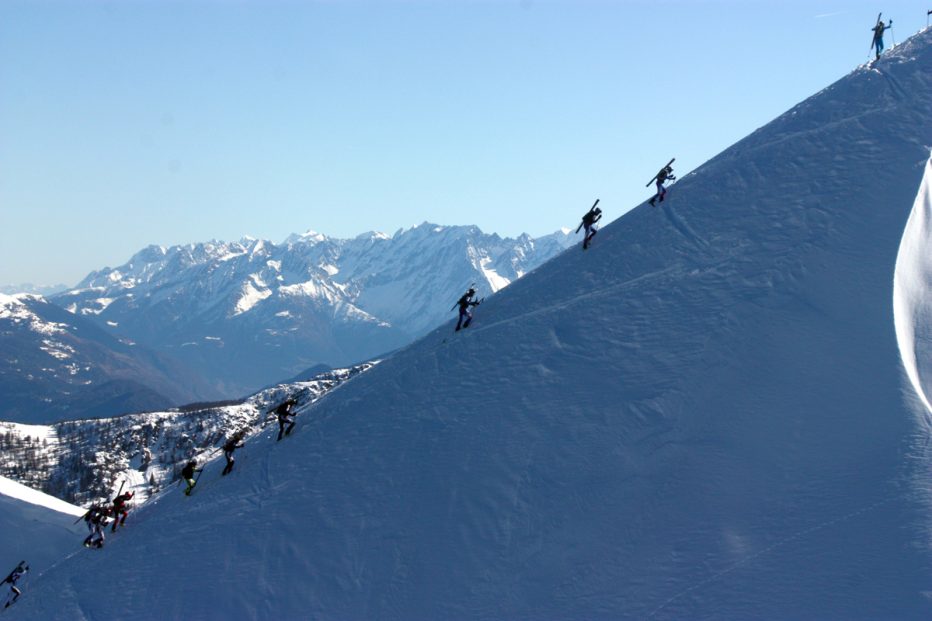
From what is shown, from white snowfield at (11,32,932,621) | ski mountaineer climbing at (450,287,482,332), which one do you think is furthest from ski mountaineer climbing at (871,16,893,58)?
ski mountaineer climbing at (450,287,482,332)

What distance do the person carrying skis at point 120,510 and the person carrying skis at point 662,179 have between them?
30006 millimetres

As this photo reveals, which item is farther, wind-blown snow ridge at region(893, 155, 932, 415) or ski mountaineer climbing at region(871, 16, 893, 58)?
ski mountaineer climbing at region(871, 16, 893, 58)

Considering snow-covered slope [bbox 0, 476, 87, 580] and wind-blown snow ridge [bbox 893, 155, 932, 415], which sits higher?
snow-covered slope [bbox 0, 476, 87, 580]

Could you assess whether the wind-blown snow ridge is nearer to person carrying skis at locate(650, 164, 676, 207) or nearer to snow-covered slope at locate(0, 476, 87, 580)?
person carrying skis at locate(650, 164, 676, 207)

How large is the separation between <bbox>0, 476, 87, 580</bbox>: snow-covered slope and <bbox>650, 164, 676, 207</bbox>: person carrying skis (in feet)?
116

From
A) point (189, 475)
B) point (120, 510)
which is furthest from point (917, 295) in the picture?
point (120, 510)

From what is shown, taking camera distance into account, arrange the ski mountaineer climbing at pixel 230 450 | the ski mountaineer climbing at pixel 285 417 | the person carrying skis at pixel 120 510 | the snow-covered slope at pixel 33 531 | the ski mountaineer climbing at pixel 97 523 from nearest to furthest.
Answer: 1. the ski mountaineer climbing at pixel 97 523
2. the person carrying skis at pixel 120 510
3. the ski mountaineer climbing at pixel 230 450
4. the ski mountaineer climbing at pixel 285 417
5. the snow-covered slope at pixel 33 531

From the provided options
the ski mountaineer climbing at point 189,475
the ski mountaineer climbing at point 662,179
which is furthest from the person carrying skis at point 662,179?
the ski mountaineer climbing at point 189,475

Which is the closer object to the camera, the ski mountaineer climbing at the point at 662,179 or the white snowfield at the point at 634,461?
the white snowfield at the point at 634,461

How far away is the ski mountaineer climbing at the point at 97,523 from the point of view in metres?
32.9

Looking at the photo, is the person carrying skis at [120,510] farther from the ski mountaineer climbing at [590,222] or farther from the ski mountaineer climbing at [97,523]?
the ski mountaineer climbing at [590,222]

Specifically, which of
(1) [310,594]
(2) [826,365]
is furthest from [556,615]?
(2) [826,365]

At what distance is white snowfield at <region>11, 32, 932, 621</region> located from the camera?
21953mm

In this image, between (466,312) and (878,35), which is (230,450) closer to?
(466,312)
